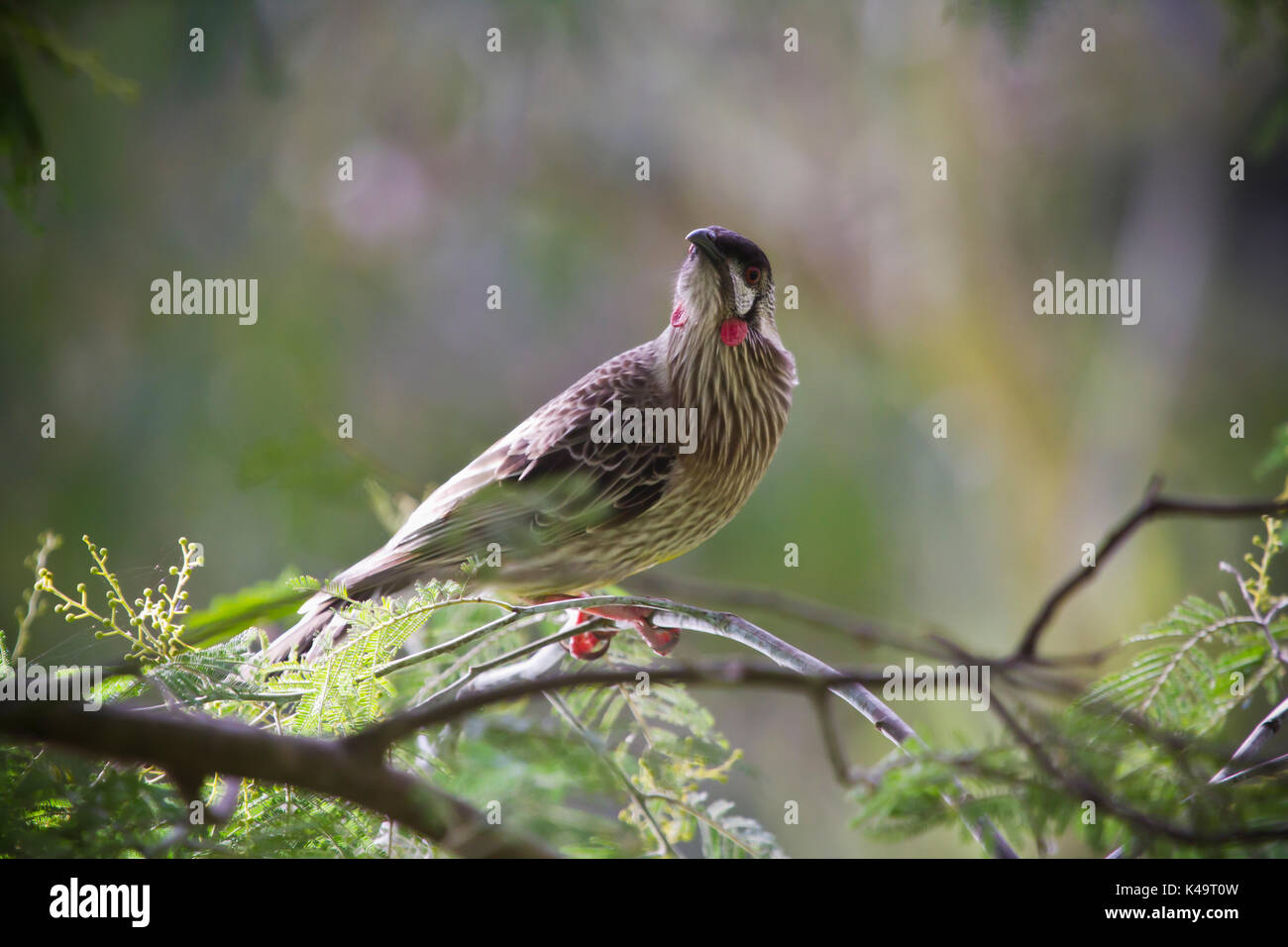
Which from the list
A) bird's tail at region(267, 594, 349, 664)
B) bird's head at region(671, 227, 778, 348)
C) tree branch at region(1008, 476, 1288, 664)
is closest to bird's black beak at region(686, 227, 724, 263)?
bird's head at region(671, 227, 778, 348)

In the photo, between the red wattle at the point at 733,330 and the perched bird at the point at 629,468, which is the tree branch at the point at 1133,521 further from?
the red wattle at the point at 733,330

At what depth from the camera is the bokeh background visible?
20.3 feet

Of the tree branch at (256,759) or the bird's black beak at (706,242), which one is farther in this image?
the bird's black beak at (706,242)

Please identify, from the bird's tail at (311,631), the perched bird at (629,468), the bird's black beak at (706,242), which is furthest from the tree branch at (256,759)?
the bird's black beak at (706,242)

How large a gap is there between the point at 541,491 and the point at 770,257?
5.11m

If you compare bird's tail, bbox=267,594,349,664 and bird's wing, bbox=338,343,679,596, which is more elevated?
bird's wing, bbox=338,343,679,596

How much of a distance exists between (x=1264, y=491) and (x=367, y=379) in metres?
6.03

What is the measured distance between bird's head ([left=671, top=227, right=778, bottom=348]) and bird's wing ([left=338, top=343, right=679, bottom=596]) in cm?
22

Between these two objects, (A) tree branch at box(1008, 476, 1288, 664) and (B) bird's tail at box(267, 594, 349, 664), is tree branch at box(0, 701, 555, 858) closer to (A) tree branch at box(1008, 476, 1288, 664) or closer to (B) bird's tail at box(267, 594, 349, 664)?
(A) tree branch at box(1008, 476, 1288, 664)

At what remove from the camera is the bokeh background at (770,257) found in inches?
244

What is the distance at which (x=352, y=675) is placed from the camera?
1.55 m

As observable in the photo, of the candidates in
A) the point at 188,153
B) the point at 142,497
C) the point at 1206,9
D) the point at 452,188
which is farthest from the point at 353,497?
the point at 1206,9
